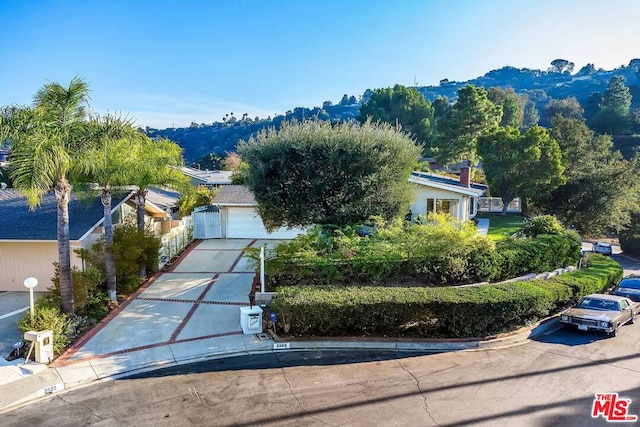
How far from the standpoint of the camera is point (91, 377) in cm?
961

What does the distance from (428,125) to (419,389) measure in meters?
53.0

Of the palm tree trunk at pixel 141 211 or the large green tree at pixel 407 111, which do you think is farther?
the large green tree at pixel 407 111

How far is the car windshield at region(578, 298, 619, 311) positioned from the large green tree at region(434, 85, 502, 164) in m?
37.3

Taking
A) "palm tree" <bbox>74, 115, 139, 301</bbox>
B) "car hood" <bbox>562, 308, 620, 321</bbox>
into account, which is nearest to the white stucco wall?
"car hood" <bbox>562, 308, 620, 321</bbox>

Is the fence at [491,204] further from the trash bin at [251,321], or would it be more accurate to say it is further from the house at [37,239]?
the house at [37,239]

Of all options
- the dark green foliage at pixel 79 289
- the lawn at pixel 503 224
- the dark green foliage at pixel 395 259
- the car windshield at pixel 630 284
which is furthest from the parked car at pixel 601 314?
the dark green foliage at pixel 79 289

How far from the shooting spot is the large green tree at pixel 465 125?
163 feet

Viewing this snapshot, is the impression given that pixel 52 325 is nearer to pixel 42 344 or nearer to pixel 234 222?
pixel 42 344

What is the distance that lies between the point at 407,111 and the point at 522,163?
26680 mm

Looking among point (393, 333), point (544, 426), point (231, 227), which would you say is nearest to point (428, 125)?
point (231, 227)

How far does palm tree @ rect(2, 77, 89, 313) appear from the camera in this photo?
420 inches

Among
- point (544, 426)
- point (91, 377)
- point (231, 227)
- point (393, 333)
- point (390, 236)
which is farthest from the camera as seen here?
point (231, 227)

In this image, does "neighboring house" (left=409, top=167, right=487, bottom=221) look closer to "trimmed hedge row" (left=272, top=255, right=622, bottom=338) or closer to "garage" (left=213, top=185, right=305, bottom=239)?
"garage" (left=213, top=185, right=305, bottom=239)

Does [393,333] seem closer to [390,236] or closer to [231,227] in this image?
[390,236]
